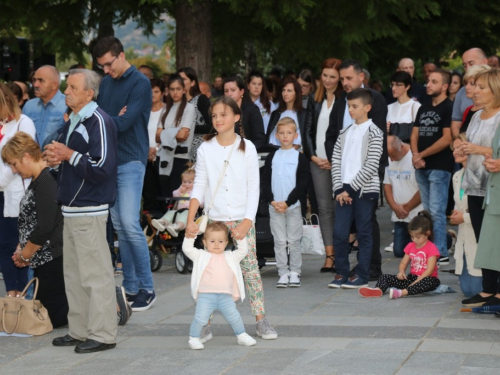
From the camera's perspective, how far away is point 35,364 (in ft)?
23.2

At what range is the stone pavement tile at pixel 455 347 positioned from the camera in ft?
22.9

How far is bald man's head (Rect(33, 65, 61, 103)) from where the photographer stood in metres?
10.2

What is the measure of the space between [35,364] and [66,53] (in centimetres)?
1190

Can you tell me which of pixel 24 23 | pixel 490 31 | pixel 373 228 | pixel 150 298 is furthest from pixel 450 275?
pixel 490 31

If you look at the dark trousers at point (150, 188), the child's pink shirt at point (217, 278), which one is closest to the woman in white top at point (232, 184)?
the child's pink shirt at point (217, 278)

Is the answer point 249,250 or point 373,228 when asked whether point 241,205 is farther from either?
point 373,228

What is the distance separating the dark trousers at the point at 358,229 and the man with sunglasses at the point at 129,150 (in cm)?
201

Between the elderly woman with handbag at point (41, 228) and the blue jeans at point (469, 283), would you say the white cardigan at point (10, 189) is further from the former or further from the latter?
the blue jeans at point (469, 283)

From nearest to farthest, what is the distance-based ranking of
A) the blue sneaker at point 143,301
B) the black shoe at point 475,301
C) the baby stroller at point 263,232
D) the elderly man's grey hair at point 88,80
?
the elderly man's grey hair at point 88,80
the black shoe at point 475,301
the blue sneaker at point 143,301
the baby stroller at point 263,232

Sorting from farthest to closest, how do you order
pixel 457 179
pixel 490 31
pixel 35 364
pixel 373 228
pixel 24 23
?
pixel 490 31 < pixel 24 23 < pixel 373 228 < pixel 457 179 < pixel 35 364

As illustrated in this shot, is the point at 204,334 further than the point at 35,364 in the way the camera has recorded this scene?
Yes

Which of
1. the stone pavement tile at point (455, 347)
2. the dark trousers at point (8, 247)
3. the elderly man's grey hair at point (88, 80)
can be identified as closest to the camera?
the stone pavement tile at point (455, 347)

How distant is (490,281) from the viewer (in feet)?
28.7

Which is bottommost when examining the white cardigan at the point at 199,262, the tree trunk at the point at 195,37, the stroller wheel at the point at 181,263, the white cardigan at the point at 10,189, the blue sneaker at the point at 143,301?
the blue sneaker at the point at 143,301
